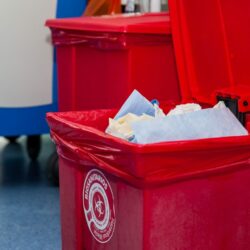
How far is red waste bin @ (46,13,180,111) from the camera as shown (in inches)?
58.1

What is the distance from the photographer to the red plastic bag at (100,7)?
6.33 ft

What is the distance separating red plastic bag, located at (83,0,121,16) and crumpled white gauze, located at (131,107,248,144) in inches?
35.4

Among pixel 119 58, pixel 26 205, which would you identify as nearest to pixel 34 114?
pixel 26 205

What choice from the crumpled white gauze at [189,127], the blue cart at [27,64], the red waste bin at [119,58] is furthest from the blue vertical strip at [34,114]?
the crumpled white gauze at [189,127]

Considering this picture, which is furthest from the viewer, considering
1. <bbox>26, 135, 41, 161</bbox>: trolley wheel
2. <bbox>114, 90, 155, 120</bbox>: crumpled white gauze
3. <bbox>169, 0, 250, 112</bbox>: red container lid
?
<bbox>26, 135, 41, 161</bbox>: trolley wheel

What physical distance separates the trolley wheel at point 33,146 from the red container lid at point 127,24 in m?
0.74

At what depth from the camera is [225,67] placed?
57.1 inches

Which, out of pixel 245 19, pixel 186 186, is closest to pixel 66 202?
pixel 186 186

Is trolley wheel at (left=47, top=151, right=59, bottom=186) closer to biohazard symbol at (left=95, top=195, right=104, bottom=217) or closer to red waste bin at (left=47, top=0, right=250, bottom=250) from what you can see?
red waste bin at (left=47, top=0, right=250, bottom=250)

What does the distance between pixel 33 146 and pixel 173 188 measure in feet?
4.66

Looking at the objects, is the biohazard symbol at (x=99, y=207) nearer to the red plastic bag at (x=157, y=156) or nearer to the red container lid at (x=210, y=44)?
the red plastic bag at (x=157, y=156)

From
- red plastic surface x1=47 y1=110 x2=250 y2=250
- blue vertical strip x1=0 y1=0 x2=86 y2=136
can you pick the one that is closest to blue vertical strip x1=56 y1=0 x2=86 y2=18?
blue vertical strip x1=0 y1=0 x2=86 y2=136

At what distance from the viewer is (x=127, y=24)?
1458 mm

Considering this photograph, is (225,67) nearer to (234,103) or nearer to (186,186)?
(234,103)
